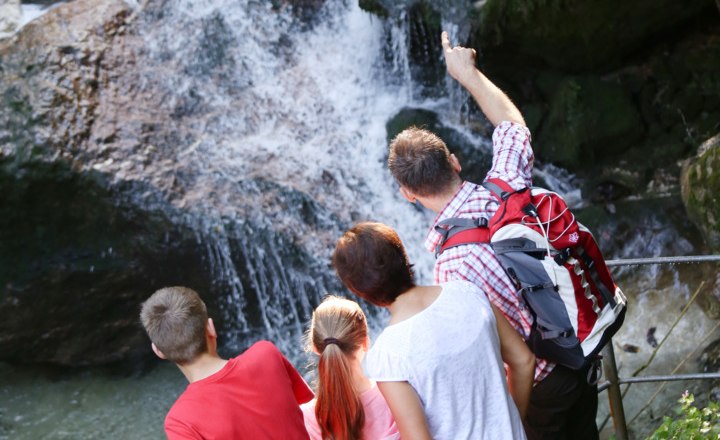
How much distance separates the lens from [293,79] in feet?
28.2

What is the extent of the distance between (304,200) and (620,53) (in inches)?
141

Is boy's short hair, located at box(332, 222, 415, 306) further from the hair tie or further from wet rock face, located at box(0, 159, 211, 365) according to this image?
wet rock face, located at box(0, 159, 211, 365)

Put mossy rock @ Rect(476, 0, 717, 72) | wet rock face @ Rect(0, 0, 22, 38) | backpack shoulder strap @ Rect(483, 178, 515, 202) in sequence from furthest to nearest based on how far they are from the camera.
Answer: wet rock face @ Rect(0, 0, 22, 38)
mossy rock @ Rect(476, 0, 717, 72)
backpack shoulder strap @ Rect(483, 178, 515, 202)

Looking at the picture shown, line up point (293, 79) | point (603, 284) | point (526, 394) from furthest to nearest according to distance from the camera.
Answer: point (293, 79) → point (603, 284) → point (526, 394)

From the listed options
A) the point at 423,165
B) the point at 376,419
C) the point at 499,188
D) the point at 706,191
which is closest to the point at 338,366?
the point at 376,419

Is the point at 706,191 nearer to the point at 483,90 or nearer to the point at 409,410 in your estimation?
the point at 483,90

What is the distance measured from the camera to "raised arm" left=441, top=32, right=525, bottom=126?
9.92 feet

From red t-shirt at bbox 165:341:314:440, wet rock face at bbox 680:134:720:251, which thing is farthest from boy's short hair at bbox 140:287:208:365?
wet rock face at bbox 680:134:720:251

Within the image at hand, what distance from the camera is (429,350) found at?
229 cm

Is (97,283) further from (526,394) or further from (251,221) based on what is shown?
(526,394)

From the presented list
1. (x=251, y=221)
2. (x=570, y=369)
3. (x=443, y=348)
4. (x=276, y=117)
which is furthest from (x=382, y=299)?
(x=276, y=117)

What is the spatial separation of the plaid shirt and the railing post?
92 cm

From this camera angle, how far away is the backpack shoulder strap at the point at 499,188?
277 centimetres

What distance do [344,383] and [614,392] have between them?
5.89ft
